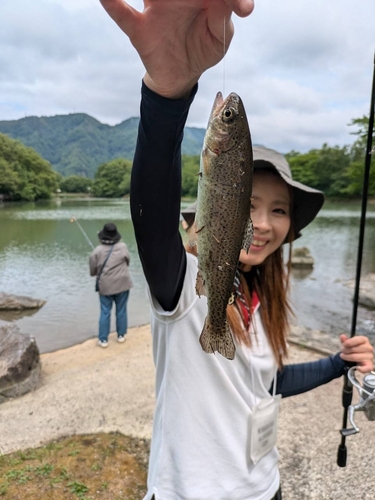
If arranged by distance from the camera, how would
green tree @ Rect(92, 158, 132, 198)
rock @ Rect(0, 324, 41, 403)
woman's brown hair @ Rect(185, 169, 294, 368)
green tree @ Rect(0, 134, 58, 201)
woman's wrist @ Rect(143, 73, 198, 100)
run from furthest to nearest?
green tree @ Rect(92, 158, 132, 198), green tree @ Rect(0, 134, 58, 201), rock @ Rect(0, 324, 41, 403), woman's brown hair @ Rect(185, 169, 294, 368), woman's wrist @ Rect(143, 73, 198, 100)

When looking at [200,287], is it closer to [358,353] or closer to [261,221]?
[261,221]

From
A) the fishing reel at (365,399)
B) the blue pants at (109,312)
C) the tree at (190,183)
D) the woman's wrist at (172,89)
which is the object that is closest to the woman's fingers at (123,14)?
the woman's wrist at (172,89)

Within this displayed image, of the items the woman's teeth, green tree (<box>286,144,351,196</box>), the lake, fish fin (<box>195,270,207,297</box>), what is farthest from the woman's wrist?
green tree (<box>286,144,351,196</box>)

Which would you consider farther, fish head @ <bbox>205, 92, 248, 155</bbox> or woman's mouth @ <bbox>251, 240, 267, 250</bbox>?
woman's mouth @ <bbox>251, 240, 267, 250</bbox>

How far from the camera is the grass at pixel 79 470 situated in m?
3.26

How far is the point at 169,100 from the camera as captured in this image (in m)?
1.17

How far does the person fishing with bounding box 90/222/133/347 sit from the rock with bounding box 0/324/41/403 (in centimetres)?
190

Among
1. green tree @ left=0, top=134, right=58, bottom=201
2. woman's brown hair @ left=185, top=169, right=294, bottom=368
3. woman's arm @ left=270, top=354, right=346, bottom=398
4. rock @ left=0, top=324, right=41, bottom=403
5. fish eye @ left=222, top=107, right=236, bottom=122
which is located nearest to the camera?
fish eye @ left=222, top=107, right=236, bottom=122

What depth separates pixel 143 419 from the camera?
468 cm

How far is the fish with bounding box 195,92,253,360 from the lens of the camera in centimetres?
105

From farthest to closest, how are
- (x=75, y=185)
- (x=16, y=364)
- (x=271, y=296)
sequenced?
(x=75, y=185)
(x=16, y=364)
(x=271, y=296)

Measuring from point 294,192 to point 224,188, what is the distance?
0.97 meters

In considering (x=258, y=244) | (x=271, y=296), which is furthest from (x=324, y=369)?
(x=258, y=244)

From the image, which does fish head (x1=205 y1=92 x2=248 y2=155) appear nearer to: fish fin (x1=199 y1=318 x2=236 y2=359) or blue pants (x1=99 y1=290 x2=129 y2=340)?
fish fin (x1=199 y1=318 x2=236 y2=359)
